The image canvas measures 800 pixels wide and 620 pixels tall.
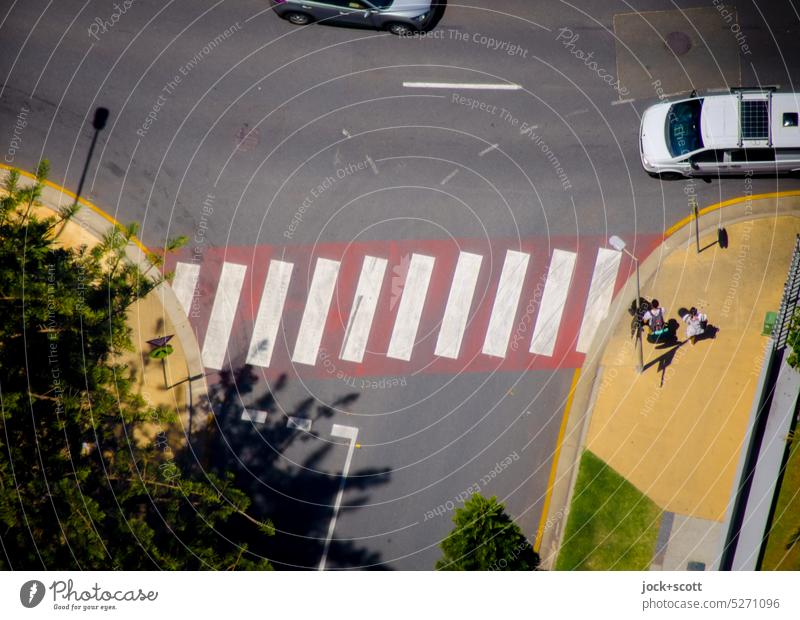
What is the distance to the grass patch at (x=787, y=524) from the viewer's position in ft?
72.7

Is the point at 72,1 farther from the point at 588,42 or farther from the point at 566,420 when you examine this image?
the point at 566,420

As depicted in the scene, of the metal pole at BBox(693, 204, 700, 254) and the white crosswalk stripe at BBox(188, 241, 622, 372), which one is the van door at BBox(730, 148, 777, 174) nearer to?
Result: the metal pole at BBox(693, 204, 700, 254)

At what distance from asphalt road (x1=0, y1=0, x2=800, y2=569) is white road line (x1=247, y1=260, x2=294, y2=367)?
466 millimetres

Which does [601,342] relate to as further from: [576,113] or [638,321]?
[576,113]

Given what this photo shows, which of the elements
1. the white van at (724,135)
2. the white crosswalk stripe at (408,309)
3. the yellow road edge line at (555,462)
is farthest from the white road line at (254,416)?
the white van at (724,135)

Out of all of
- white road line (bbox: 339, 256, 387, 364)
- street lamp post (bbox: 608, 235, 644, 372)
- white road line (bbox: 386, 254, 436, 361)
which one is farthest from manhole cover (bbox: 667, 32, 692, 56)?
white road line (bbox: 339, 256, 387, 364)

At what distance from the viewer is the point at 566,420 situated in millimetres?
24781

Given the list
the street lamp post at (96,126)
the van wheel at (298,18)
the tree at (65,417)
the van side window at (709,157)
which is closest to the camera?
the tree at (65,417)

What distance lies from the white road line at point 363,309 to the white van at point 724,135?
997 centimetres

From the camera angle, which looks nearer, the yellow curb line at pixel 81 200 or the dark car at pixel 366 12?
the dark car at pixel 366 12

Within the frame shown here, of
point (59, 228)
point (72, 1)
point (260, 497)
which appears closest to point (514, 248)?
point (260, 497)

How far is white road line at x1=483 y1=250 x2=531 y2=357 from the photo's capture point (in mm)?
25000

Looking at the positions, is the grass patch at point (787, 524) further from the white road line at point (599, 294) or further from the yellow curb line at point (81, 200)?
the yellow curb line at point (81, 200)

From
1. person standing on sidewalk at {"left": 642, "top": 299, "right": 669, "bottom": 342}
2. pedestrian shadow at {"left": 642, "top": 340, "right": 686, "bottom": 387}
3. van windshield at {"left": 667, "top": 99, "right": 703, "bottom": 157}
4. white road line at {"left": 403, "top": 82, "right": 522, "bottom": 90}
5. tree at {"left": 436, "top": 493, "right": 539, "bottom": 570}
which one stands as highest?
white road line at {"left": 403, "top": 82, "right": 522, "bottom": 90}
